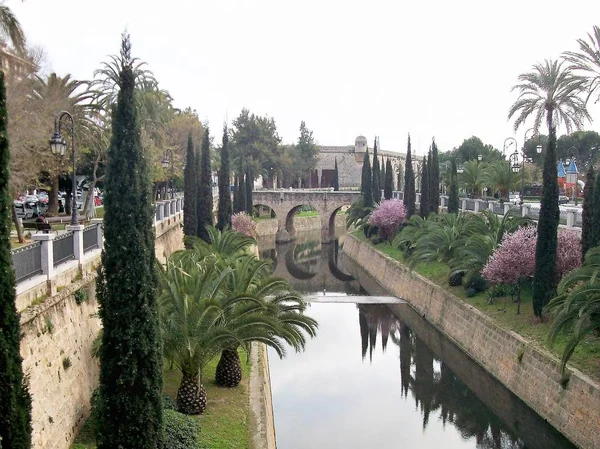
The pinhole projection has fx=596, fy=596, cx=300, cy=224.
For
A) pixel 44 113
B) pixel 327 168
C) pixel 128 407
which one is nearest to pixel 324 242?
pixel 327 168

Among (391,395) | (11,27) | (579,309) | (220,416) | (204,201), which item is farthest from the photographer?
(204,201)

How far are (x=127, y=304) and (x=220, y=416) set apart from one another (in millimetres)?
4016

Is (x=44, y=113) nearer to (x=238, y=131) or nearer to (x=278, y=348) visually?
(x=278, y=348)

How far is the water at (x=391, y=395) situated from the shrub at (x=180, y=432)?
4.11 meters

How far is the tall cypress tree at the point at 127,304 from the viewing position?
7.91 m

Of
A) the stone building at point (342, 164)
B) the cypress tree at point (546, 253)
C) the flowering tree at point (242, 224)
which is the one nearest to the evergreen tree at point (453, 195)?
the flowering tree at point (242, 224)

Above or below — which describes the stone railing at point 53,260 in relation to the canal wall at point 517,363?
above

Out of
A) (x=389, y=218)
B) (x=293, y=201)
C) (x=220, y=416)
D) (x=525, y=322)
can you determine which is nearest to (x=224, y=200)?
(x=389, y=218)

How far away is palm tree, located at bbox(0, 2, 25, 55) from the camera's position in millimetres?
13344

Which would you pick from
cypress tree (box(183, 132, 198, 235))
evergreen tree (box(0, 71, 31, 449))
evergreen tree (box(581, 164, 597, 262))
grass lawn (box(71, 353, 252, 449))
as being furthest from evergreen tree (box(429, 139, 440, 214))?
evergreen tree (box(0, 71, 31, 449))

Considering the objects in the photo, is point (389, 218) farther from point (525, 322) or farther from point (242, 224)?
point (525, 322)

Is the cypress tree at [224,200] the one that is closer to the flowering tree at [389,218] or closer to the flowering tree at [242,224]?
the flowering tree at [242,224]

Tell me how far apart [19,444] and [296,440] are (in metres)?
8.76

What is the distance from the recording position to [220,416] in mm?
11055
